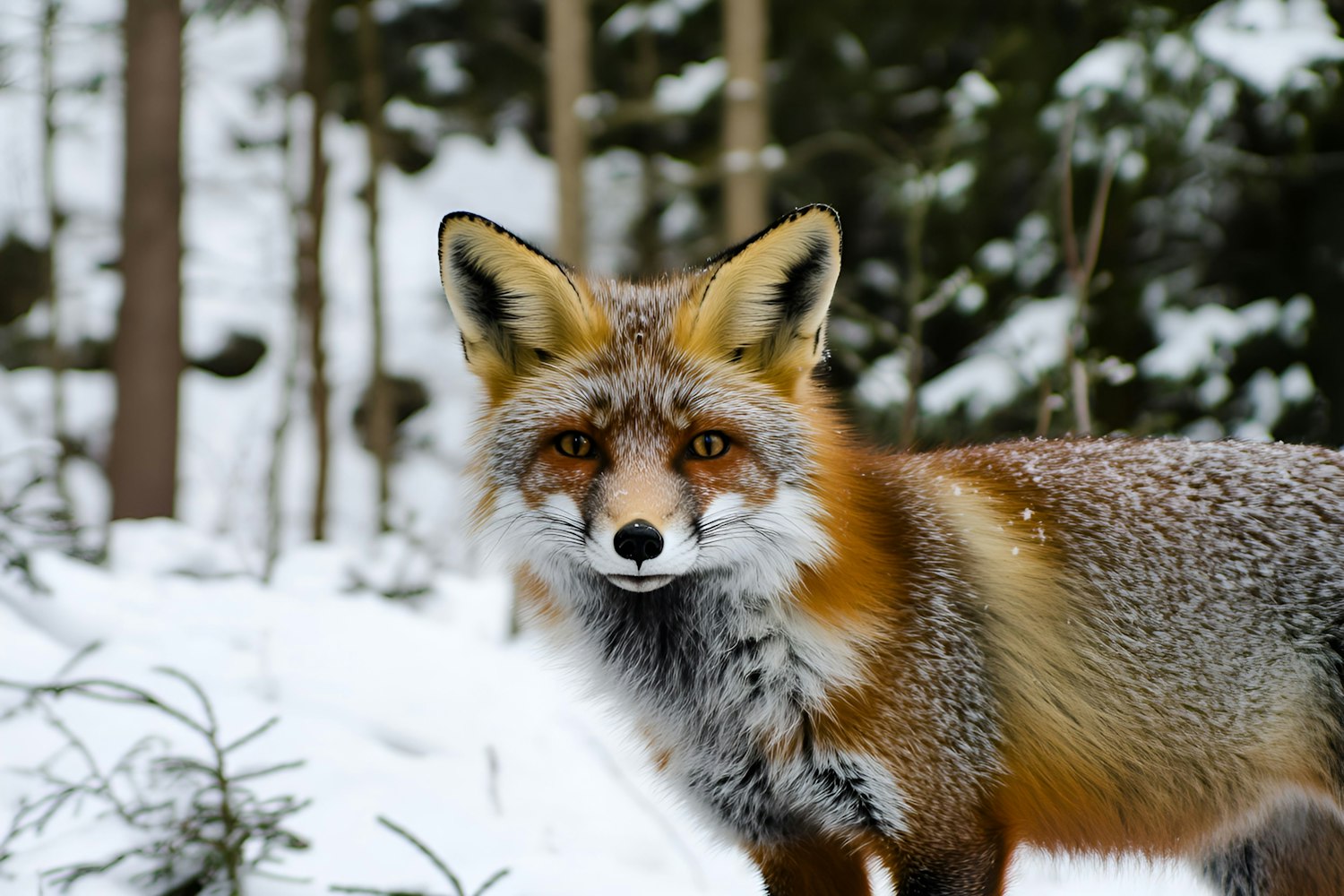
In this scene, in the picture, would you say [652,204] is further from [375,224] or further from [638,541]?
[638,541]

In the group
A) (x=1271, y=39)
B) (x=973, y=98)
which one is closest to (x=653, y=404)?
(x=1271, y=39)

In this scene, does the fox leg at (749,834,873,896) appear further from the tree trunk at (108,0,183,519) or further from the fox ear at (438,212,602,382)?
the tree trunk at (108,0,183,519)

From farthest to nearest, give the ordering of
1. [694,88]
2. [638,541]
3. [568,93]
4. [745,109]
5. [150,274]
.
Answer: [694,88] < [745,109] < [568,93] < [150,274] < [638,541]

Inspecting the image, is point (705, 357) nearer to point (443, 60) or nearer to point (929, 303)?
point (929, 303)

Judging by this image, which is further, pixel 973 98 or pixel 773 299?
pixel 973 98

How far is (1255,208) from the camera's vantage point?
849 cm

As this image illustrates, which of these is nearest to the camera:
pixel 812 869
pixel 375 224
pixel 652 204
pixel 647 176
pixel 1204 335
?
pixel 812 869

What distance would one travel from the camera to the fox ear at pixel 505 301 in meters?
2.64

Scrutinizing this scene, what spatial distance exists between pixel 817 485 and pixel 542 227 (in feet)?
62.0

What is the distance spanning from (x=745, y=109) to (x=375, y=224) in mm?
5153

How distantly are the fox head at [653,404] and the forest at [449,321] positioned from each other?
317 millimetres

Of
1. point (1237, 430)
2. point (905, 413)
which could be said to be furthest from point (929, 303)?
point (1237, 430)

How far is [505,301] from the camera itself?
9.25 ft

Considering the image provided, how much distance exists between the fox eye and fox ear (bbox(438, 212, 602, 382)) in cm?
29
